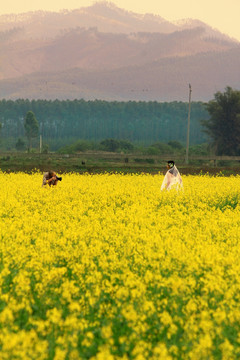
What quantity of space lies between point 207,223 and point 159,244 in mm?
3242

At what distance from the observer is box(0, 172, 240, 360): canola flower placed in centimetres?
477

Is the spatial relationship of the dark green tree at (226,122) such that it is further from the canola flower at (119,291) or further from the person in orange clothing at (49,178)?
the canola flower at (119,291)

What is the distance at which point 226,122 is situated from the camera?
61031 mm

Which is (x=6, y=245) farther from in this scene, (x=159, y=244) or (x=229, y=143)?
(x=229, y=143)

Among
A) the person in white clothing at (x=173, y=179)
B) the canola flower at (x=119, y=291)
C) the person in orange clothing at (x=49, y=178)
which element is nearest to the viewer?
the canola flower at (x=119, y=291)

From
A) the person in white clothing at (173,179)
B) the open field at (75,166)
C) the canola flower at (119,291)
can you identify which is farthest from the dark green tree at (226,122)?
the canola flower at (119,291)

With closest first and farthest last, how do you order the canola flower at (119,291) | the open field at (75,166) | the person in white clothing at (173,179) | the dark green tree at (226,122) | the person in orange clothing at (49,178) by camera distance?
1. the canola flower at (119,291)
2. the person in white clothing at (173,179)
3. the person in orange clothing at (49,178)
4. the open field at (75,166)
5. the dark green tree at (226,122)

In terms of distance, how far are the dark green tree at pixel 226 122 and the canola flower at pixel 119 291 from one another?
1928 inches

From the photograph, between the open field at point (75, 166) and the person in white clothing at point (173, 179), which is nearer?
the person in white clothing at point (173, 179)

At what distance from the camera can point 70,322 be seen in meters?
4.70

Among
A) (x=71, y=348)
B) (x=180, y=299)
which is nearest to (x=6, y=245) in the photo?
(x=180, y=299)

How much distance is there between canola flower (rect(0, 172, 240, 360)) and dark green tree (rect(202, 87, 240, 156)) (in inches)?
1928

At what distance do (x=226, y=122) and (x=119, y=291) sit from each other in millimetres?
57141

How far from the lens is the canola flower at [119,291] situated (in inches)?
188
